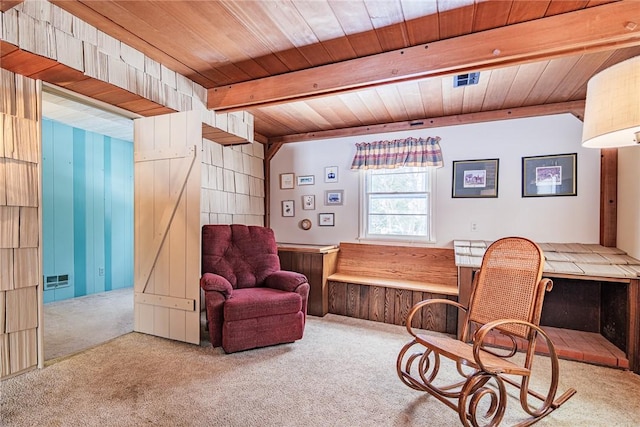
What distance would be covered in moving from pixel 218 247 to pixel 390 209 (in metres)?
2.19

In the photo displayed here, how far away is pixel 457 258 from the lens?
2.93 metres

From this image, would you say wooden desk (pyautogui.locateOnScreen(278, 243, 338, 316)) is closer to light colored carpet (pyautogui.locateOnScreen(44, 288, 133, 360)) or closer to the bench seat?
the bench seat

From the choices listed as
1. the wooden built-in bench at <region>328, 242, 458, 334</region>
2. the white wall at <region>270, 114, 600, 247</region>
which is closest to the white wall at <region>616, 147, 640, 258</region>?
the white wall at <region>270, 114, 600, 247</region>

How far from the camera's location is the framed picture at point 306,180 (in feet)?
14.3

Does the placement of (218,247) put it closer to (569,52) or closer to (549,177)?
(569,52)

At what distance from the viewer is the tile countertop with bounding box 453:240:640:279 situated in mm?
2402

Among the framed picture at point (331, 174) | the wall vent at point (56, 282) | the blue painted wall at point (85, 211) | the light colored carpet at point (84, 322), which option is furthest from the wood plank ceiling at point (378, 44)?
the wall vent at point (56, 282)

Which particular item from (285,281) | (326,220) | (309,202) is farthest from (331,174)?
(285,281)

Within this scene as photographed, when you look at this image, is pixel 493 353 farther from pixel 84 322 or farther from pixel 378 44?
pixel 84 322

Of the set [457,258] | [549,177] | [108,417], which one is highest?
[549,177]

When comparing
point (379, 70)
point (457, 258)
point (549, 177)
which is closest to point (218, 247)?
point (379, 70)

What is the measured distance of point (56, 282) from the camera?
401 cm

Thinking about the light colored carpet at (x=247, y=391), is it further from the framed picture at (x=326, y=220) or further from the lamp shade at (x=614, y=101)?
the framed picture at (x=326, y=220)

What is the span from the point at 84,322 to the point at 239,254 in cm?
181
